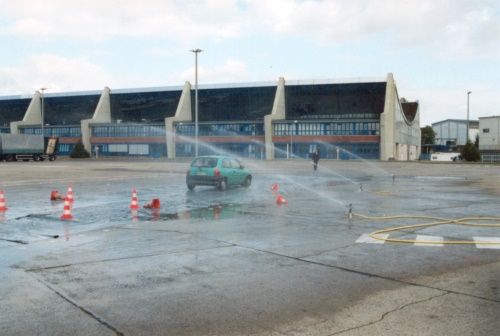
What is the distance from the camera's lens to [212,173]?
21000 millimetres

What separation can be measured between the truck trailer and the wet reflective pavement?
2181 inches

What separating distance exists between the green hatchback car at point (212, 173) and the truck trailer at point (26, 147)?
4961 centimetres

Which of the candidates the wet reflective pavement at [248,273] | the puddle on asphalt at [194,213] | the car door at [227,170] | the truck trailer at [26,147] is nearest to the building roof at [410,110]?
the truck trailer at [26,147]

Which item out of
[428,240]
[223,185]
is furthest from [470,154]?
[428,240]

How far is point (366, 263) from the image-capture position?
760 centimetres

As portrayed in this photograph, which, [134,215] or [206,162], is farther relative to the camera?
[206,162]

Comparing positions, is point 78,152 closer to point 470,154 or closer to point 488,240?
point 470,154

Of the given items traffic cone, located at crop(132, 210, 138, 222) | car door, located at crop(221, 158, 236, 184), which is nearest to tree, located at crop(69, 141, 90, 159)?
car door, located at crop(221, 158, 236, 184)

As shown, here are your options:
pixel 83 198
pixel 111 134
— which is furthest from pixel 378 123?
pixel 83 198

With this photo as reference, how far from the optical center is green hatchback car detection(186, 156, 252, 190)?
21.0 m

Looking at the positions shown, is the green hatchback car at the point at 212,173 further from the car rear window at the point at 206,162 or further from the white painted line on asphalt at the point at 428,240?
the white painted line on asphalt at the point at 428,240

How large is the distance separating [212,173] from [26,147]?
2058 inches

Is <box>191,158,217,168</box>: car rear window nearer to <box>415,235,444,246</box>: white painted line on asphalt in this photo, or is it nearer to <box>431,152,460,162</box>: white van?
<box>415,235,444,246</box>: white painted line on asphalt

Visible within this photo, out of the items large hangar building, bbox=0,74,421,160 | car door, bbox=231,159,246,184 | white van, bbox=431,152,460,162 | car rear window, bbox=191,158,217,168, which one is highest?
large hangar building, bbox=0,74,421,160
